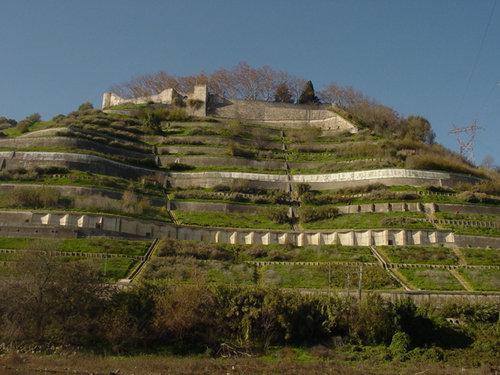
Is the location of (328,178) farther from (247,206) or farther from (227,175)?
(247,206)

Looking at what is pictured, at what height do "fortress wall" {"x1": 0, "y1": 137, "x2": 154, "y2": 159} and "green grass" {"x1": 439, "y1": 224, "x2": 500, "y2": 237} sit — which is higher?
"fortress wall" {"x1": 0, "y1": 137, "x2": 154, "y2": 159}

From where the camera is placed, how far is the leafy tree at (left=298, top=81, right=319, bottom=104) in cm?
9900

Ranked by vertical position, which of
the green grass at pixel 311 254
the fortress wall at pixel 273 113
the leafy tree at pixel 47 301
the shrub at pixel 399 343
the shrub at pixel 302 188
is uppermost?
the fortress wall at pixel 273 113

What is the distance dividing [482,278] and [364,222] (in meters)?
13.6

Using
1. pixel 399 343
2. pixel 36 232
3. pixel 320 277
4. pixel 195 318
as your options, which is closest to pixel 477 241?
pixel 320 277

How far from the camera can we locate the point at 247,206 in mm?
59125

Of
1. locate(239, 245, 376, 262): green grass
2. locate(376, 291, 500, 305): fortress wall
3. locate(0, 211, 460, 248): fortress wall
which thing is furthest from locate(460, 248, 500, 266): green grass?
locate(239, 245, 376, 262): green grass

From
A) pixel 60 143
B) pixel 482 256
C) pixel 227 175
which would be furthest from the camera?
pixel 227 175

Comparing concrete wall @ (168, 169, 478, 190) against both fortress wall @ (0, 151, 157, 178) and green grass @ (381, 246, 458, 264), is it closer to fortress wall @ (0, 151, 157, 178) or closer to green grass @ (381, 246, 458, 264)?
fortress wall @ (0, 151, 157, 178)

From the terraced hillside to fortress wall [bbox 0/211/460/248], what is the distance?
102mm

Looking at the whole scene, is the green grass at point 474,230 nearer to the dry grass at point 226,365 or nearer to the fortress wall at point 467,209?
the fortress wall at point 467,209

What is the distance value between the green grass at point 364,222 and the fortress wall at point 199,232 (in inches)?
45.9

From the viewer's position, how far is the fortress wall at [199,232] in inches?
1895

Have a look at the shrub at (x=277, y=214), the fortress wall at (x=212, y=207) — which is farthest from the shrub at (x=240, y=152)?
the shrub at (x=277, y=214)
